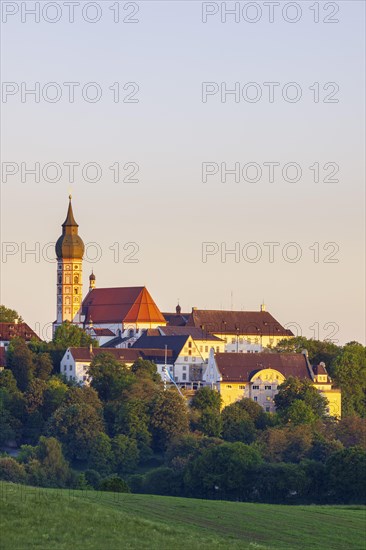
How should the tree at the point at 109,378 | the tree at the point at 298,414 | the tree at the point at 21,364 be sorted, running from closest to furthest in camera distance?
the tree at the point at 298,414
the tree at the point at 109,378
the tree at the point at 21,364

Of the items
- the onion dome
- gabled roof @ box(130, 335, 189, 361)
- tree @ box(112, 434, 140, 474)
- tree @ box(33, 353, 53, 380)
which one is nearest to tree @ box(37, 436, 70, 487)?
tree @ box(112, 434, 140, 474)

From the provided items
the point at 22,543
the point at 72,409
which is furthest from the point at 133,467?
the point at 22,543

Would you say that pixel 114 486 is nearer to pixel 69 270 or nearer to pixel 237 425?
pixel 237 425

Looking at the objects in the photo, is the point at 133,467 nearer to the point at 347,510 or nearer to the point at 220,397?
the point at 220,397

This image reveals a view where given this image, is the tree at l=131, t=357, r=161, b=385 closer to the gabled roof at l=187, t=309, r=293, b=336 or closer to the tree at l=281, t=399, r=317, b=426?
the tree at l=281, t=399, r=317, b=426

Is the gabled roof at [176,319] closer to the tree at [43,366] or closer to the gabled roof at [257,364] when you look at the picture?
the gabled roof at [257,364]

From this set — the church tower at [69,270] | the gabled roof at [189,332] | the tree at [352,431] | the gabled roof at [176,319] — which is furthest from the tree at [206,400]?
the church tower at [69,270]
